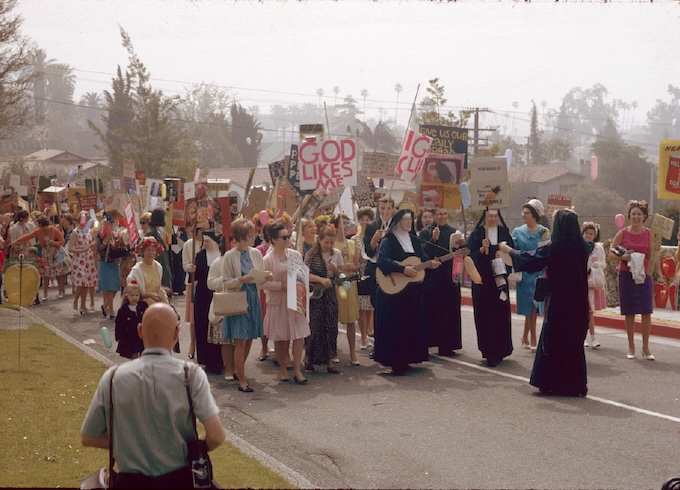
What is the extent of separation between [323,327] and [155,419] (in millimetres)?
7575

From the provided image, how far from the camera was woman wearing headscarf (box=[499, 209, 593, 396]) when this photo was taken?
10266 mm

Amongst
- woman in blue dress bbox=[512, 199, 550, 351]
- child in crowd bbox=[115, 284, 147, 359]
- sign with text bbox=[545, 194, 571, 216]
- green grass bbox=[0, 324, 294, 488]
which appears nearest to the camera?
green grass bbox=[0, 324, 294, 488]

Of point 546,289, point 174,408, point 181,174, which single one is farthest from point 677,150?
point 181,174

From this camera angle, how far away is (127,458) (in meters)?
4.37

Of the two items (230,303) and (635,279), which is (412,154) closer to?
(635,279)

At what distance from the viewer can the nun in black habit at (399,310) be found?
11.6 m

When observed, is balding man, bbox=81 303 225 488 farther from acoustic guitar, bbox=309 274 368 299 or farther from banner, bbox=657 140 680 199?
banner, bbox=657 140 680 199

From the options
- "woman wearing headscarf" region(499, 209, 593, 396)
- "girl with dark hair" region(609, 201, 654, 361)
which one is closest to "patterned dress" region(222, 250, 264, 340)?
"woman wearing headscarf" region(499, 209, 593, 396)

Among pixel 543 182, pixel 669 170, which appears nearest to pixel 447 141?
pixel 669 170

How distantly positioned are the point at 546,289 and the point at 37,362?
6.00m

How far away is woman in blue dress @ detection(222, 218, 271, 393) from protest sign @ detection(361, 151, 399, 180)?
6.29m

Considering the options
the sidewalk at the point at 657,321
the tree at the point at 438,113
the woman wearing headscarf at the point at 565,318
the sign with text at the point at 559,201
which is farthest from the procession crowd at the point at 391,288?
the tree at the point at 438,113

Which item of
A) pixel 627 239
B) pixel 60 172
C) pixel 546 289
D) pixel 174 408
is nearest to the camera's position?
pixel 174 408

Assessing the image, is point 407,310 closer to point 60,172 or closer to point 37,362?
point 37,362
